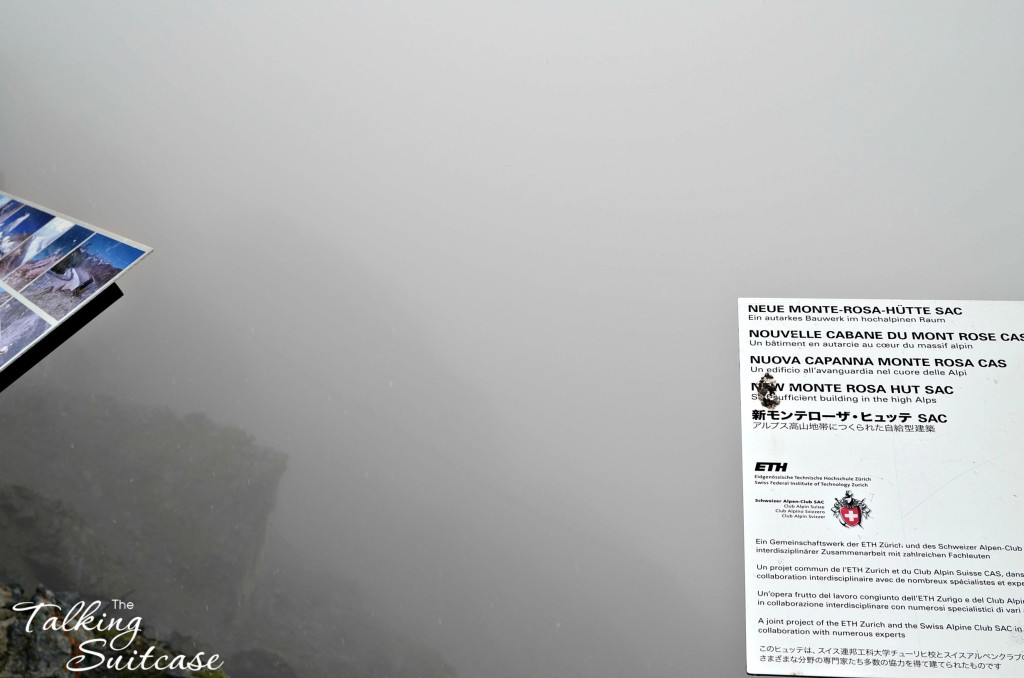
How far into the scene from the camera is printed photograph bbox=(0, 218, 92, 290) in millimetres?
3162

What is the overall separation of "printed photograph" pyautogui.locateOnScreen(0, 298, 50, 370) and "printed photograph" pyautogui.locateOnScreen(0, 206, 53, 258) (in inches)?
17.3

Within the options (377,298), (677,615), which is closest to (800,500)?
(377,298)

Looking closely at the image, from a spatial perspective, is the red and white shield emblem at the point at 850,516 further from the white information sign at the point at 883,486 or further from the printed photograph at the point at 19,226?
the printed photograph at the point at 19,226

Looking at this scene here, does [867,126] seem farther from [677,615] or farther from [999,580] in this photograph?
[677,615]

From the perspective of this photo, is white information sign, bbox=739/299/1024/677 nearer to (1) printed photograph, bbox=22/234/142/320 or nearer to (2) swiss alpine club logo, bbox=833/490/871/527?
(2) swiss alpine club logo, bbox=833/490/871/527

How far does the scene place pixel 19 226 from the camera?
3445 mm

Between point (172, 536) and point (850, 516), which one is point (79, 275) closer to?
point (172, 536)

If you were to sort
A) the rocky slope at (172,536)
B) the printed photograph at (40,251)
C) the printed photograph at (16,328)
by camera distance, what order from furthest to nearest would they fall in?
the rocky slope at (172,536) < the printed photograph at (40,251) < the printed photograph at (16,328)

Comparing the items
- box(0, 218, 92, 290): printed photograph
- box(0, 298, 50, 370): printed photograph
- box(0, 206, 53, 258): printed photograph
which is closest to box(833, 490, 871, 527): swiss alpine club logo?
box(0, 298, 50, 370): printed photograph

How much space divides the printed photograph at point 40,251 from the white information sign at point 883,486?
9.68 feet

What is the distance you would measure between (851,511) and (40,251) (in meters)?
3.59

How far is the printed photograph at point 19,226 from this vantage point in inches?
132

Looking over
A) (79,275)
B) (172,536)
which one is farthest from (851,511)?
(172,536)

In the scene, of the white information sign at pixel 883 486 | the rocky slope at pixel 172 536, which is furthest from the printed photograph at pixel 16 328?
the white information sign at pixel 883 486
